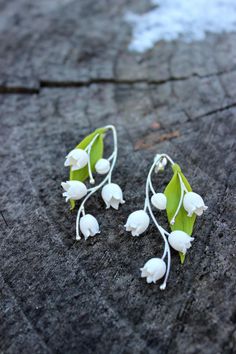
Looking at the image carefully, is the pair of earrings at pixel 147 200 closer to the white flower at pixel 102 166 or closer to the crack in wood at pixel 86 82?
the white flower at pixel 102 166

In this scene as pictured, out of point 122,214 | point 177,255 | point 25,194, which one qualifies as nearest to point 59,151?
point 25,194

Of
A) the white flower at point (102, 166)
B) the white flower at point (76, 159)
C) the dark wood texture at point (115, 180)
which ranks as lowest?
the dark wood texture at point (115, 180)

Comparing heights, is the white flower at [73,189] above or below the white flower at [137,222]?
above

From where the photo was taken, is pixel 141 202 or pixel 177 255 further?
pixel 141 202

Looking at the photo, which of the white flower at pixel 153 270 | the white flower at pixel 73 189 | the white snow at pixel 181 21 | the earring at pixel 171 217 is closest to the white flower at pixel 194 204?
the earring at pixel 171 217

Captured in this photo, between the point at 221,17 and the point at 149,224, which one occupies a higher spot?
the point at 221,17

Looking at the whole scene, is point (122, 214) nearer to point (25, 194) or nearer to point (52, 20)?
point (25, 194)

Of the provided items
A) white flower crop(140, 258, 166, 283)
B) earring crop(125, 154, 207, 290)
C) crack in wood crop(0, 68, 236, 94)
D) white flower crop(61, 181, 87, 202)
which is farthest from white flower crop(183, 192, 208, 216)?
crack in wood crop(0, 68, 236, 94)
